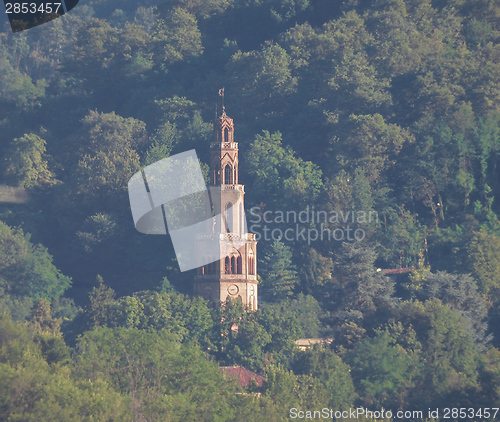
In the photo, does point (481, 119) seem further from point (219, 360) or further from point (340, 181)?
point (219, 360)

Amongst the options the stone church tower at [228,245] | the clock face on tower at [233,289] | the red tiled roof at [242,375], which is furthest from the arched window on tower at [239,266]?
the red tiled roof at [242,375]

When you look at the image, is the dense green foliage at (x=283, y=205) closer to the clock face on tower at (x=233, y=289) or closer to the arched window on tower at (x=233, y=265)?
the clock face on tower at (x=233, y=289)

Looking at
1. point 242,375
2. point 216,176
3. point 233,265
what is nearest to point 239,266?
point 233,265

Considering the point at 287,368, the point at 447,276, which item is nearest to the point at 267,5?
the point at 447,276

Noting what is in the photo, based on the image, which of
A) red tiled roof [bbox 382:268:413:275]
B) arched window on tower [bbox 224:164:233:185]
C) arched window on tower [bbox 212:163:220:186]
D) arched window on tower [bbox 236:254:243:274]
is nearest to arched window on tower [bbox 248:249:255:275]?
arched window on tower [bbox 236:254:243:274]

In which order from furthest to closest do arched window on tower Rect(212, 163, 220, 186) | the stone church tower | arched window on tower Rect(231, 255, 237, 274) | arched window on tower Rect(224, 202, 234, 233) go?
arched window on tower Rect(212, 163, 220, 186), arched window on tower Rect(224, 202, 234, 233), arched window on tower Rect(231, 255, 237, 274), the stone church tower

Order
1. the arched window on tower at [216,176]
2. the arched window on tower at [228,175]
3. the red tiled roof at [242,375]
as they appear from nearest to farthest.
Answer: the red tiled roof at [242,375] → the arched window on tower at [216,176] → the arched window on tower at [228,175]

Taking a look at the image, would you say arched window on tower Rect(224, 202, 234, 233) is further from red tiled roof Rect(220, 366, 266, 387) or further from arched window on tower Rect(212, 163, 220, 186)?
red tiled roof Rect(220, 366, 266, 387)
